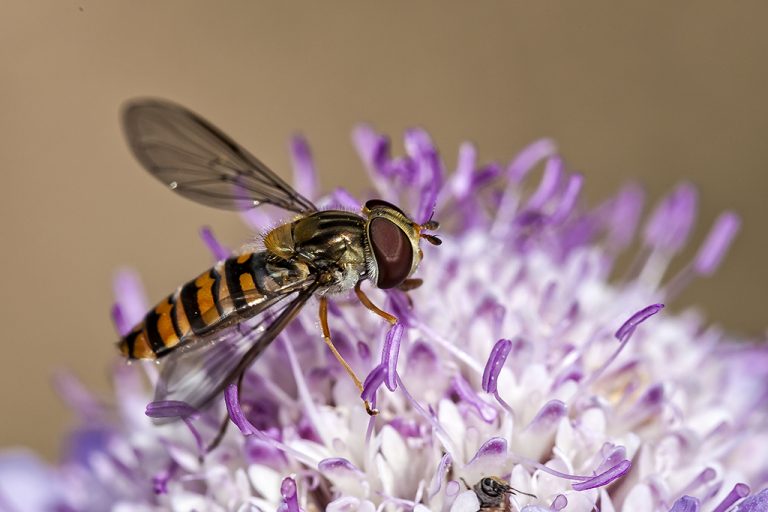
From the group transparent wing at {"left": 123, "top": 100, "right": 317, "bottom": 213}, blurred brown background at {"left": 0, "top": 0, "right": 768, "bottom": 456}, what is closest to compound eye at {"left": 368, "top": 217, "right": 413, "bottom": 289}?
transparent wing at {"left": 123, "top": 100, "right": 317, "bottom": 213}

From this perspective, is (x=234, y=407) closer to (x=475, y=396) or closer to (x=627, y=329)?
(x=475, y=396)

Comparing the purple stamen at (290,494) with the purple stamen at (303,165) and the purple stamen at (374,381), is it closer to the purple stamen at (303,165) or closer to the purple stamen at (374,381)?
the purple stamen at (374,381)

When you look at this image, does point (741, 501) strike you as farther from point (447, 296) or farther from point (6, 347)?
point (6, 347)

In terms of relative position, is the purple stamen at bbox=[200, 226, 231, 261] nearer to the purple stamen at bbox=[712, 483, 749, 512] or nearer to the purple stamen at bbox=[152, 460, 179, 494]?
the purple stamen at bbox=[152, 460, 179, 494]

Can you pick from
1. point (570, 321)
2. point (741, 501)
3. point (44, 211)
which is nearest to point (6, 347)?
point (44, 211)

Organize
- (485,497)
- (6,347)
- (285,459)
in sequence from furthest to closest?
(6,347) < (285,459) < (485,497)

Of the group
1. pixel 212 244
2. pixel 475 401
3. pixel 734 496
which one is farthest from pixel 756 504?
pixel 212 244
